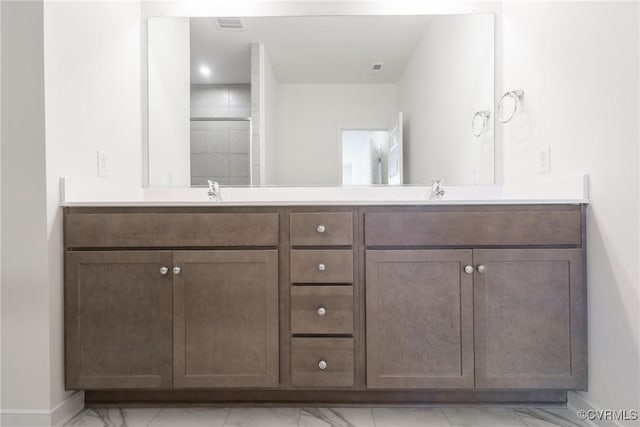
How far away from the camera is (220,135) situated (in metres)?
2.13

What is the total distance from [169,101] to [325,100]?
0.83m

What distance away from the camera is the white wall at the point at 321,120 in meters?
2.15

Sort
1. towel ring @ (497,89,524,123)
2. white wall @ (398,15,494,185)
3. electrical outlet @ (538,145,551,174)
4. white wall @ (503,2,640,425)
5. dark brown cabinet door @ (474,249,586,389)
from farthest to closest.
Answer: white wall @ (398,15,494,185) → towel ring @ (497,89,524,123) → electrical outlet @ (538,145,551,174) → dark brown cabinet door @ (474,249,586,389) → white wall @ (503,2,640,425)

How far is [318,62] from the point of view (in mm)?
2164

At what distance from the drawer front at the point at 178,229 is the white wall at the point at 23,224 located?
0.51 feet

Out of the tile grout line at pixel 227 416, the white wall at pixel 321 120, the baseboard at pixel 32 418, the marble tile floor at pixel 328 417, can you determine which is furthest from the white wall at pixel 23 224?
the white wall at pixel 321 120

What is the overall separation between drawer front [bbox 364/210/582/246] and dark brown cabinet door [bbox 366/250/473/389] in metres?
0.06

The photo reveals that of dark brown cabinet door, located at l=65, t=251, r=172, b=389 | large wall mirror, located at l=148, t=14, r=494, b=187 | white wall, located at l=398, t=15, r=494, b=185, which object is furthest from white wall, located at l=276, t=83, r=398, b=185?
dark brown cabinet door, located at l=65, t=251, r=172, b=389

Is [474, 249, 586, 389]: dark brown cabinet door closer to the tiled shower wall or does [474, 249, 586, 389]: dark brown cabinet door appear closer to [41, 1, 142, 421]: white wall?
the tiled shower wall

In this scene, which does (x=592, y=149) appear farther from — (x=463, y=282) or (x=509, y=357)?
(x=509, y=357)

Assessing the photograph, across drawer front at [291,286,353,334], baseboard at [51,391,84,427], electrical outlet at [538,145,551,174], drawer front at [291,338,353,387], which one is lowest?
baseboard at [51,391,84,427]

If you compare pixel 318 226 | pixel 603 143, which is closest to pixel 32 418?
pixel 318 226

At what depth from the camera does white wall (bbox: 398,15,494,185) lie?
2127 millimetres

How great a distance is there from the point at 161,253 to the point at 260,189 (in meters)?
0.72
